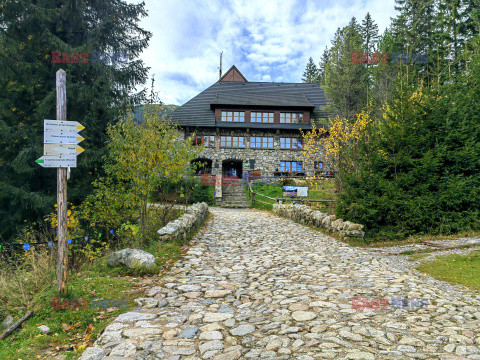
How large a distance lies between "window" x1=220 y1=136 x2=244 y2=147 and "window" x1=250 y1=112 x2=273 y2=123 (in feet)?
8.59

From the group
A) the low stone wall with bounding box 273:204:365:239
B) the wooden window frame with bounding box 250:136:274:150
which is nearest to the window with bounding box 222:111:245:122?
the wooden window frame with bounding box 250:136:274:150

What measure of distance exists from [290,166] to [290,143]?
8.10 ft

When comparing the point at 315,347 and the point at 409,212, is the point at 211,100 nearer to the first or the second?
the point at 409,212

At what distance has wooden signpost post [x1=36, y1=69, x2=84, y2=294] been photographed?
4.08 m

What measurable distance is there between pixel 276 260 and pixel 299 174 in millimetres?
24012

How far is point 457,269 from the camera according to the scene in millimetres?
5684

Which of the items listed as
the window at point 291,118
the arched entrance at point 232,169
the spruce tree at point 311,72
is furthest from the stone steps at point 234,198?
the spruce tree at point 311,72

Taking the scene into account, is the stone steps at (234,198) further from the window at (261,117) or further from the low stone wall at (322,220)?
the window at (261,117)

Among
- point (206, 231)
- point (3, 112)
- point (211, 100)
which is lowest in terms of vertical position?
point (206, 231)

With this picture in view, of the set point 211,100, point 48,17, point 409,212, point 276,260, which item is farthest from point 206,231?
point 211,100

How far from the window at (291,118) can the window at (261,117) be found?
1.27 metres

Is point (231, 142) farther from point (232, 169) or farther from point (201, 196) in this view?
point (201, 196)

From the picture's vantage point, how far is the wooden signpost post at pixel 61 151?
4082mm

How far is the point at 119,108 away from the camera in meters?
13.1
